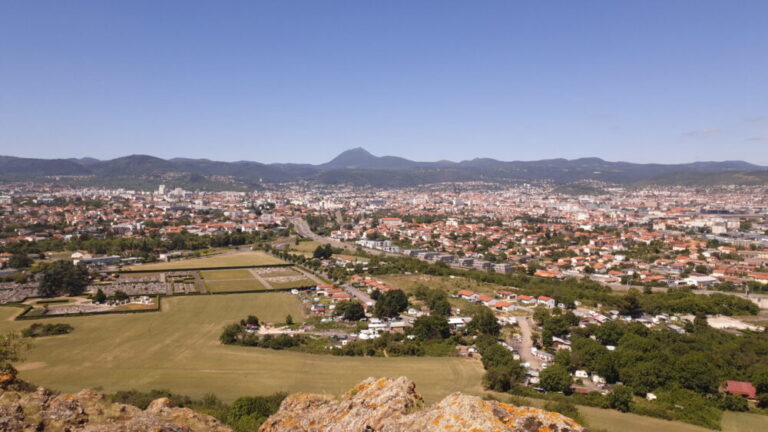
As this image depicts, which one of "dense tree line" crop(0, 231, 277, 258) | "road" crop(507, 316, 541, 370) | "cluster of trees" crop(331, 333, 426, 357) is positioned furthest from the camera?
"dense tree line" crop(0, 231, 277, 258)

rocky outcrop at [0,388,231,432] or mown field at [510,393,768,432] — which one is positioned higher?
rocky outcrop at [0,388,231,432]

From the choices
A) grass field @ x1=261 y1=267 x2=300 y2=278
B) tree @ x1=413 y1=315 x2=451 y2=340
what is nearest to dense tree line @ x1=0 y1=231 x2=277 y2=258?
grass field @ x1=261 y1=267 x2=300 y2=278

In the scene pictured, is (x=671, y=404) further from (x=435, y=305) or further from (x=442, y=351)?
(x=435, y=305)

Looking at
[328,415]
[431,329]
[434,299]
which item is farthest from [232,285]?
[328,415]

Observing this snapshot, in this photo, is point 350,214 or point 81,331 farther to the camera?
point 350,214

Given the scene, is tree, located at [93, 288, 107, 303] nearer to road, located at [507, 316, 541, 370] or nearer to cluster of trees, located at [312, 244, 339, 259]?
cluster of trees, located at [312, 244, 339, 259]

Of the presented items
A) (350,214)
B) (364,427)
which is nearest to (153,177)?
(350,214)
